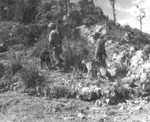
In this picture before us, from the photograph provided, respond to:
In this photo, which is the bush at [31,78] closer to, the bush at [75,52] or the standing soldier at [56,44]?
the standing soldier at [56,44]

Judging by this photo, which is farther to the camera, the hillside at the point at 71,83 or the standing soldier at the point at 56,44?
the standing soldier at the point at 56,44

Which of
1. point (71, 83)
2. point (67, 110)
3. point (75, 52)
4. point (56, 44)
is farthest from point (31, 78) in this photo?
point (75, 52)

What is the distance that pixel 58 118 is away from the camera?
5305 millimetres

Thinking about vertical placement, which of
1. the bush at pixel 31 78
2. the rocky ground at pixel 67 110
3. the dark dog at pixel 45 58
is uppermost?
the dark dog at pixel 45 58

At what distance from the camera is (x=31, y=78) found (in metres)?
7.27

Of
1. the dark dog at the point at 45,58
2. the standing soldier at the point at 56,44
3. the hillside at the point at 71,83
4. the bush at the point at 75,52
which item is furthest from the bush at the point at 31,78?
the bush at the point at 75,52

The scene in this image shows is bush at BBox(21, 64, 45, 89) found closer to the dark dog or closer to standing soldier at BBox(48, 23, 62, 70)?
the dark dog

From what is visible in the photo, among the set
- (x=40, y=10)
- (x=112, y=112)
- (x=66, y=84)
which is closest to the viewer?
(x=112, y=112)

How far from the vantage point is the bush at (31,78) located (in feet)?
23.7

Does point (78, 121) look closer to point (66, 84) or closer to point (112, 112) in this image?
point (112, 112)

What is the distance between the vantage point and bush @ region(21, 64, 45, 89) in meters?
7.24

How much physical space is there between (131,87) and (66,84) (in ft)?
7.35

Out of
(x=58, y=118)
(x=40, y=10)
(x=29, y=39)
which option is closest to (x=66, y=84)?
(x=58, y=118)

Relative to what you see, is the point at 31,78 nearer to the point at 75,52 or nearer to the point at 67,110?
the point at 67,110
